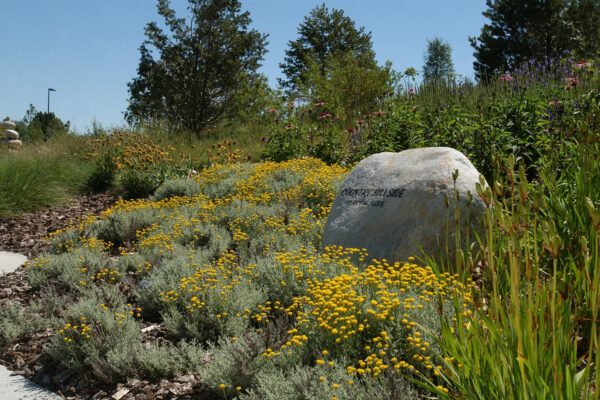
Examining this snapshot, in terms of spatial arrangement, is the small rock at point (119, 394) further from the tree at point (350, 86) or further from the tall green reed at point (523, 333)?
the tree at point (350, 86)

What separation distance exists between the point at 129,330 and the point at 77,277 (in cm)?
158

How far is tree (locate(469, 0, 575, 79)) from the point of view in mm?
26016

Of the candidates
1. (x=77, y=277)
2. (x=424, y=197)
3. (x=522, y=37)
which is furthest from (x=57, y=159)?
(x=522, y=37)

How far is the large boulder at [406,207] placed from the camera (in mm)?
4160

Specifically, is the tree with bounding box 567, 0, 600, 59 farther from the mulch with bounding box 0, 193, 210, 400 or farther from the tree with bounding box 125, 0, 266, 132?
the mulch with bounding box 0, 193, 210, 400

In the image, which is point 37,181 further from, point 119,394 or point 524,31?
point 524,31

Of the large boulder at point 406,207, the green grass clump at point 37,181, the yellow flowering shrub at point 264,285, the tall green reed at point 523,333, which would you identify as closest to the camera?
the tall green reed at point 523,333

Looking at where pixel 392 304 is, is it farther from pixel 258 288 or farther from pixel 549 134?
pixel 549 134

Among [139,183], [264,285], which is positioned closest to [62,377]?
[264,285]

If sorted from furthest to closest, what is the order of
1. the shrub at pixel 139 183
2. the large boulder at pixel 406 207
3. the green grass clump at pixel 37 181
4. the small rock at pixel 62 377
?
1. the shrub at pixel 139 183
2. the green grass clump at pixel 37 181
3. the large boulder at pixel 406 207
4. the small rock at pixel 62 377

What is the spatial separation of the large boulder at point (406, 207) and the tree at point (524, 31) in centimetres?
2346

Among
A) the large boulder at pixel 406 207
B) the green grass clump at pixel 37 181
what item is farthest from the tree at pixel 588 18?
the green grass clump at pixel 37 181

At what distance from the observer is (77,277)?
182 inches

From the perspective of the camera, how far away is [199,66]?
18.7 m
